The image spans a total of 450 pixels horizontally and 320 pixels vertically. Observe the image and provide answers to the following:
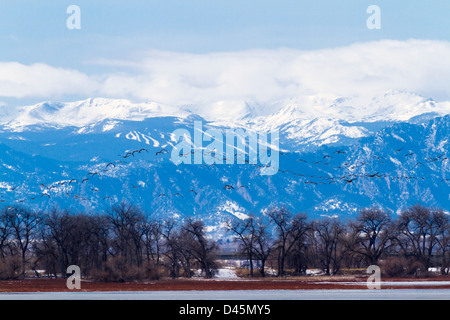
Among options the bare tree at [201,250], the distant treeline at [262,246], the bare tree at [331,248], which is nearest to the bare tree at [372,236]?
the distant treeline at [262,246]

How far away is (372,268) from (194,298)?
74520mm

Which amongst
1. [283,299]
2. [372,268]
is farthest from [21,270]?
[283,299]

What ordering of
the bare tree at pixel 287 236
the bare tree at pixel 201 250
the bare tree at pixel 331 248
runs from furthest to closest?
the bare tree at pixel 331 248, the bare tree at pixel 287 236, the bare tree at pixel 201 250

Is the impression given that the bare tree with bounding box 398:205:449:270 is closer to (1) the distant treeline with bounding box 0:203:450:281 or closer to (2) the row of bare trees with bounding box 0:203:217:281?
(1) the distant treeline with bounding box 0:203:450:281

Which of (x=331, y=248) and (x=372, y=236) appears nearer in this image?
(x=372, y=236)

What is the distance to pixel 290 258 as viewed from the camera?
155 metres

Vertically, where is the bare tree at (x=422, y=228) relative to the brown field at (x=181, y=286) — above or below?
above

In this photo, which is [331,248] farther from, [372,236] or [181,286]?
[181,286]

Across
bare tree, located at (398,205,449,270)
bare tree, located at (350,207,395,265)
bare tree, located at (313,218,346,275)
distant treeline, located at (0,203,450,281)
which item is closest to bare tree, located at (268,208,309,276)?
distant treeline, located at (0,203,450,281)

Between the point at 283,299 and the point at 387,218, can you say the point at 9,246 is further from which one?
the point at 283,299

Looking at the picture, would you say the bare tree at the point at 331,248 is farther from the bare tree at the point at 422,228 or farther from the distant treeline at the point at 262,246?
the bare tree at the point at 422,228

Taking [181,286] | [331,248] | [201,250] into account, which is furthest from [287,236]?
[181,286]
